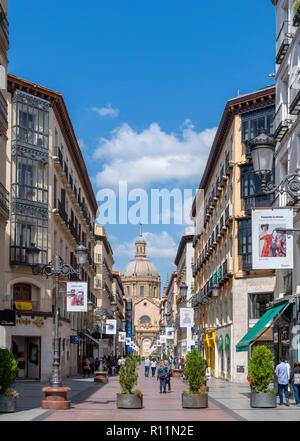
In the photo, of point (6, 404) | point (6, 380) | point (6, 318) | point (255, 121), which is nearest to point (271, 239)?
point (6, 380)

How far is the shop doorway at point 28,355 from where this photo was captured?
4291 cm

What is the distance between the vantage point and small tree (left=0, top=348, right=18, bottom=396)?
2034 centimetres

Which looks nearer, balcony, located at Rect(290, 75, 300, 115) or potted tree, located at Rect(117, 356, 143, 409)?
potted tree, located at Rect(117, 356, 143, 409)

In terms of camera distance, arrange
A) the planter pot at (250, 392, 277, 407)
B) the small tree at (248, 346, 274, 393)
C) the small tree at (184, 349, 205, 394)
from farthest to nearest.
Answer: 1. the small tree at (184, 349, 205, 394)
2. the planter pot at (250, 392, 277, 407)
3. the small tree at (248, 346, 274, 393)

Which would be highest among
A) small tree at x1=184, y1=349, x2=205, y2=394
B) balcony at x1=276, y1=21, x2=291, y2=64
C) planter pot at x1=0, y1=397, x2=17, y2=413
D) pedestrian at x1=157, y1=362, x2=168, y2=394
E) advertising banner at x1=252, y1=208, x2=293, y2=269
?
balcony at x1=276, y1=21, x2=291, y2=64

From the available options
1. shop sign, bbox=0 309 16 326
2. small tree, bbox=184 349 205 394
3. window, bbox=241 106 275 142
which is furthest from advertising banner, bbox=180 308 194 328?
small tree, bbox=184 349 205 394

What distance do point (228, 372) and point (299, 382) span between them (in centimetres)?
2396

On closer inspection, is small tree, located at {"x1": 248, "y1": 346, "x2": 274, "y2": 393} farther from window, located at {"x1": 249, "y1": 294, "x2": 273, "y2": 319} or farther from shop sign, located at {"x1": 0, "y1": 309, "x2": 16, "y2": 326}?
window, located at {"x1": 249, "y1": 294, "x2": 273, "y2": 319}

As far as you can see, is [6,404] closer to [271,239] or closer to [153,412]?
[153,412]

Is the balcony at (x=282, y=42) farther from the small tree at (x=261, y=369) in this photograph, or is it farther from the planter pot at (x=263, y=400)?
the planter pot at (x=263, y=400)

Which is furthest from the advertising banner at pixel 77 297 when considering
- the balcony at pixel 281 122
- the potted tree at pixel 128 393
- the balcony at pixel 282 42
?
the balcony at pixel 282 42

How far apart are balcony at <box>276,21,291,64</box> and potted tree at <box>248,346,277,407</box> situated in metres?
12.8

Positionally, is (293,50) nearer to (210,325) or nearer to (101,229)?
(210,325)

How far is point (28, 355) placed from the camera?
4347 cm
